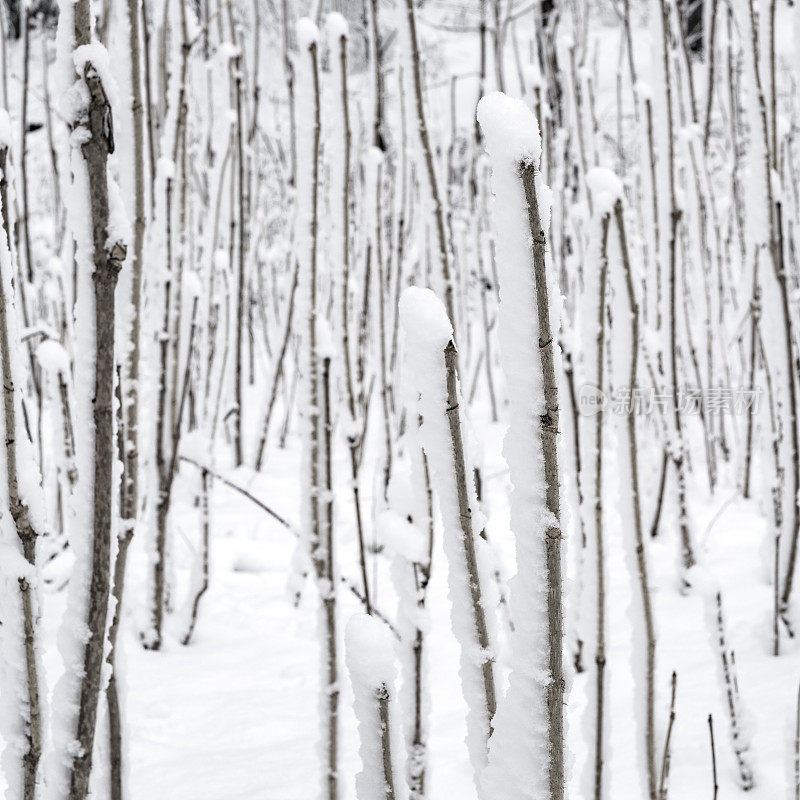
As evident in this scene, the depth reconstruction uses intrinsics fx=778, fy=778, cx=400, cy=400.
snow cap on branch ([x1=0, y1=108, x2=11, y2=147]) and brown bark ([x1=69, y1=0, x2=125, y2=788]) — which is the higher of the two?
snow cap on branch ([x1=0, y1=108, x2=11, y2=147])

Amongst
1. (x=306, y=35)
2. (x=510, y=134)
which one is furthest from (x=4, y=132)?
(x=306, y=35)

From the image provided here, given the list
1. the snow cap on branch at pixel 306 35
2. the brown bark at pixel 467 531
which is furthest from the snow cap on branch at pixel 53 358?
the brown bark at pixel 467 531

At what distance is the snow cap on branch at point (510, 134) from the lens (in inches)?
9.4

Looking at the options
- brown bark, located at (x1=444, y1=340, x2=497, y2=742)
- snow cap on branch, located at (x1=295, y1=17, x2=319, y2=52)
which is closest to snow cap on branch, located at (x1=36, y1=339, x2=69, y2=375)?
snow cap on branch, located at (x1=295, y1=17, x2=319, y2=52)

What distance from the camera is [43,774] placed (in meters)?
0.39

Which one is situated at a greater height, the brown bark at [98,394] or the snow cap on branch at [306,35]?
the snow cap on branch at [306,35]

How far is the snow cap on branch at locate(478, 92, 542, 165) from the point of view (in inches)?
9.4

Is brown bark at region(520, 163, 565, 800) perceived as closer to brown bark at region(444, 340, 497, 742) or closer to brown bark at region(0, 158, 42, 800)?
brown bark at region(444, 340, 497, 742)

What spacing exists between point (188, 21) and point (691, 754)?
875mm

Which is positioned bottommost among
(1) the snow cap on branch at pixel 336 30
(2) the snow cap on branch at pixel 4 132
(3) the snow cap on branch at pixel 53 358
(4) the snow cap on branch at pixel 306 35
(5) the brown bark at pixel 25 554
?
(5) the brown bark at pixel 25 554

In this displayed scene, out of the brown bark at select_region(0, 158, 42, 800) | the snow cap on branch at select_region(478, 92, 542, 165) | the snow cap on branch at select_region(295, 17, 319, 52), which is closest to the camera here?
the snow cap on branch at select_region(478, 92, 542, 165)

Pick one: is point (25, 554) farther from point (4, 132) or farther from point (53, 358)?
point (53, 358)

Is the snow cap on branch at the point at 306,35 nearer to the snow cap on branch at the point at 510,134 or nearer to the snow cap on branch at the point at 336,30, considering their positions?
the snow cap on branch at the point at 336,30

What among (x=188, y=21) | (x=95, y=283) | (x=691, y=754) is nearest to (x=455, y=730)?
(x=691, y=754)
